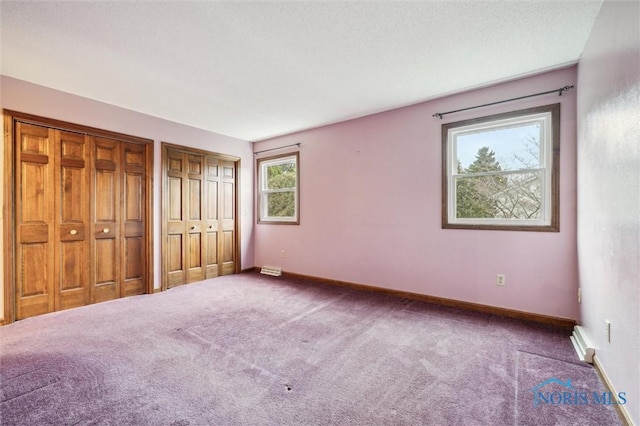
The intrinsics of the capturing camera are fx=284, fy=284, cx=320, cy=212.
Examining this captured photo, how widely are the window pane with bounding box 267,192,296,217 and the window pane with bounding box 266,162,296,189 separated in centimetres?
16

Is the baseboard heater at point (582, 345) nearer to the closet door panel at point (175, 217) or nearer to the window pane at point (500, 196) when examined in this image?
the window pane at point (500, 196)

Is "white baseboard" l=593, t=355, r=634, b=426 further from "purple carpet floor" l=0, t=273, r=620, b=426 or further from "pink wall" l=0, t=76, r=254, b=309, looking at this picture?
"pink wall" l=0, t=76, r=254, b=309

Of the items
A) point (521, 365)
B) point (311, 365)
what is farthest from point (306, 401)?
point (521, 365)

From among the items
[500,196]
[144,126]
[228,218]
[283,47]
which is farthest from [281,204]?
[500,196]

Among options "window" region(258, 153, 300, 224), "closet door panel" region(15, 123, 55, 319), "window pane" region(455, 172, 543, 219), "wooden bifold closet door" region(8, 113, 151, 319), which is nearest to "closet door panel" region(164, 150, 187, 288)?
"wooden bifold closet door" region(8, 113, 151, 319)

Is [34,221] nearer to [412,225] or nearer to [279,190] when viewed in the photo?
[279,190]

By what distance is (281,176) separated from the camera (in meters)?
5.30

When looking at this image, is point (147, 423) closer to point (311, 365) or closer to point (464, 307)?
point (311, 365)

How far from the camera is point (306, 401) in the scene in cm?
171

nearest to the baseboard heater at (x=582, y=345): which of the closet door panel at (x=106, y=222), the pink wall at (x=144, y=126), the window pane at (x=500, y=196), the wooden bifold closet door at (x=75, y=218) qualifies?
the window pane at (x=500, y=196)

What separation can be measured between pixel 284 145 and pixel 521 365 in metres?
4.37

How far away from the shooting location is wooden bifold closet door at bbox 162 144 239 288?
171 inches

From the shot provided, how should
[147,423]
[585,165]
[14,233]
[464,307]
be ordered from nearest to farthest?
1. [147,423]
2. [585,165]
3. [14,233]
4. [464,307]

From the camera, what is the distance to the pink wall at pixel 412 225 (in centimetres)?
282
